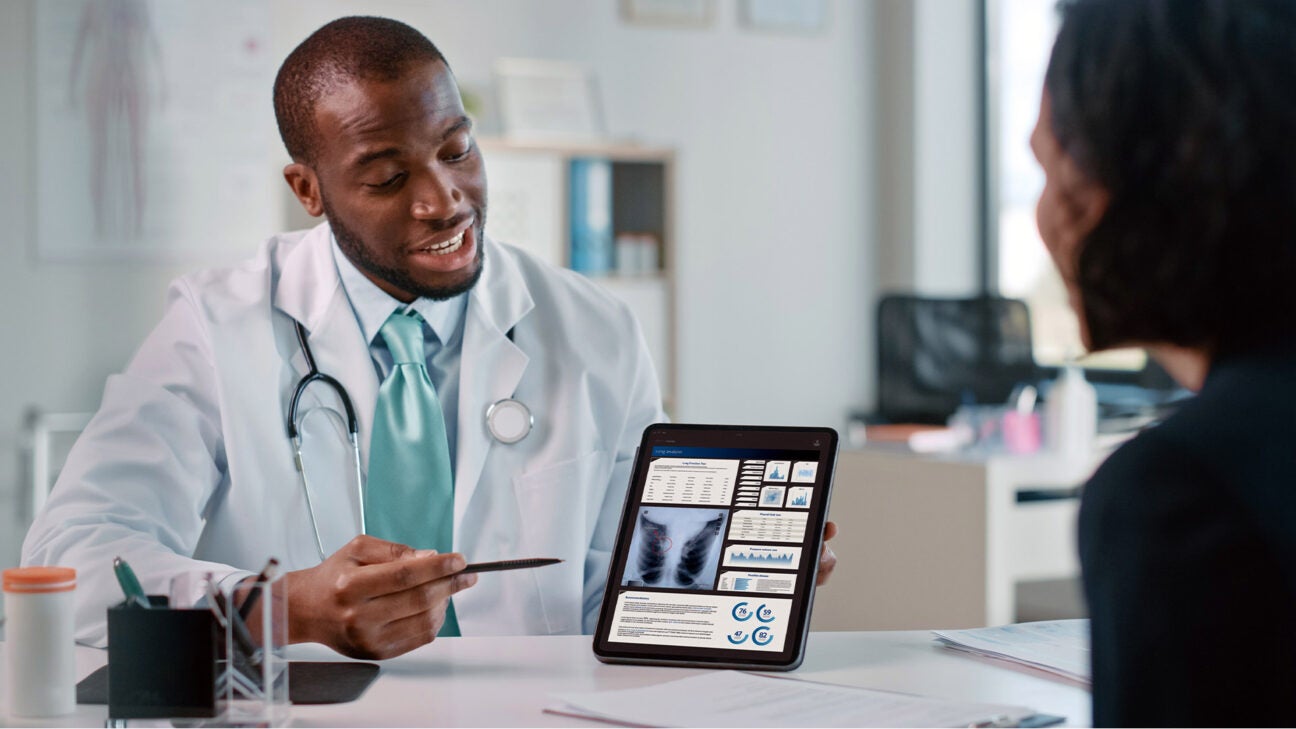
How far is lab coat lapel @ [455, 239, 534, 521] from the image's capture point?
1.65m

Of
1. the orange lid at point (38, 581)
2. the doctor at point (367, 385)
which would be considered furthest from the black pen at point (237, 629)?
the doctor at point (367, 385)

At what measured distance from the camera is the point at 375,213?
1678 mm

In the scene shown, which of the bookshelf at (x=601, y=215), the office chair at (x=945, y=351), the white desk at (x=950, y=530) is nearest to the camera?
the white desk at (x=950, y=530)

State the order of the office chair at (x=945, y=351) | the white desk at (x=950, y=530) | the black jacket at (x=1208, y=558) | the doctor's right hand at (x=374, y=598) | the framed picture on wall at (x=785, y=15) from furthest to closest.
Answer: the framed picture on wall at (x=785, y=15) → the office chair at (x=945, y=351) → the white desk at (x=950, y=530) → the doctor's right hand at (x=374, y=598) → the black jacket at (x=1208, y=558)

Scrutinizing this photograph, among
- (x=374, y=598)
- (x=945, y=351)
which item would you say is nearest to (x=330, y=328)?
(x=374, y=598)

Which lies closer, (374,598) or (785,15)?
(374,598)

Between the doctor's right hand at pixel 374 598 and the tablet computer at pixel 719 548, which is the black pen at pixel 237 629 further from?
the tablet computer at pixel 719 548

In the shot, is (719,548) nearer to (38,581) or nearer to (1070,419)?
(38,581)

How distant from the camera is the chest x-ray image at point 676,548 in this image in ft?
4.11

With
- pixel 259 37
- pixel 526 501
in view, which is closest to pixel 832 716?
pixel 526 501

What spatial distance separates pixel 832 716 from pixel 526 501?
2.35 feet

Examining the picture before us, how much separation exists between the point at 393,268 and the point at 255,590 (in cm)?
75

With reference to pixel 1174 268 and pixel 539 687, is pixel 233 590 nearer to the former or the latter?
pixel 539 687

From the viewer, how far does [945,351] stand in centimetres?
420
